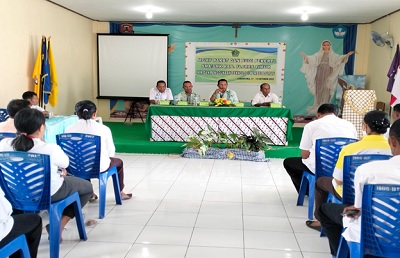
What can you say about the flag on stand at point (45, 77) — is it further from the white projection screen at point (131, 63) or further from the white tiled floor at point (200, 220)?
the white projection screen at point (131, 63)

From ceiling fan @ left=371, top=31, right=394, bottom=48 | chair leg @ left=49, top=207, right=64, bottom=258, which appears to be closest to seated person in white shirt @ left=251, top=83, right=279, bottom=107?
ceiling fan @ left=371, top=31, right=394, bottom=48

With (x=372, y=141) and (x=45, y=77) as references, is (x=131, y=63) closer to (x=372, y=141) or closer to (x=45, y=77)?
(x=45, y=77)

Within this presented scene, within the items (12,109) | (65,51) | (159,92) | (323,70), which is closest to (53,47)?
(65,51)

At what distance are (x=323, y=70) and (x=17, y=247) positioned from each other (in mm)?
8196

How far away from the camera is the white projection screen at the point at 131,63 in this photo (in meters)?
9.07

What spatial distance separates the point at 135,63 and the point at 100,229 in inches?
253

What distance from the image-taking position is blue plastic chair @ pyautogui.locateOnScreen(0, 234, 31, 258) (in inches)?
74.5

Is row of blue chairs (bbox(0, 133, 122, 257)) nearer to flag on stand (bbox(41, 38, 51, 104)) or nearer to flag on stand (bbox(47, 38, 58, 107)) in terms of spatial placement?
flag on stand (bbox(41, 38, 51, 104))

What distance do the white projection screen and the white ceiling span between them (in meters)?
0.48

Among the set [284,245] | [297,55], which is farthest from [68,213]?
[297,55]

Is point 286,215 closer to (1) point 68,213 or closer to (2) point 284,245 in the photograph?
(2) point 284,245

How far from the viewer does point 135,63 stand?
9156 millimetres

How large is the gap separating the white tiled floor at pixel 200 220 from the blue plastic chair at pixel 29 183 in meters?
0.36

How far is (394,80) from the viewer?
6758mm
